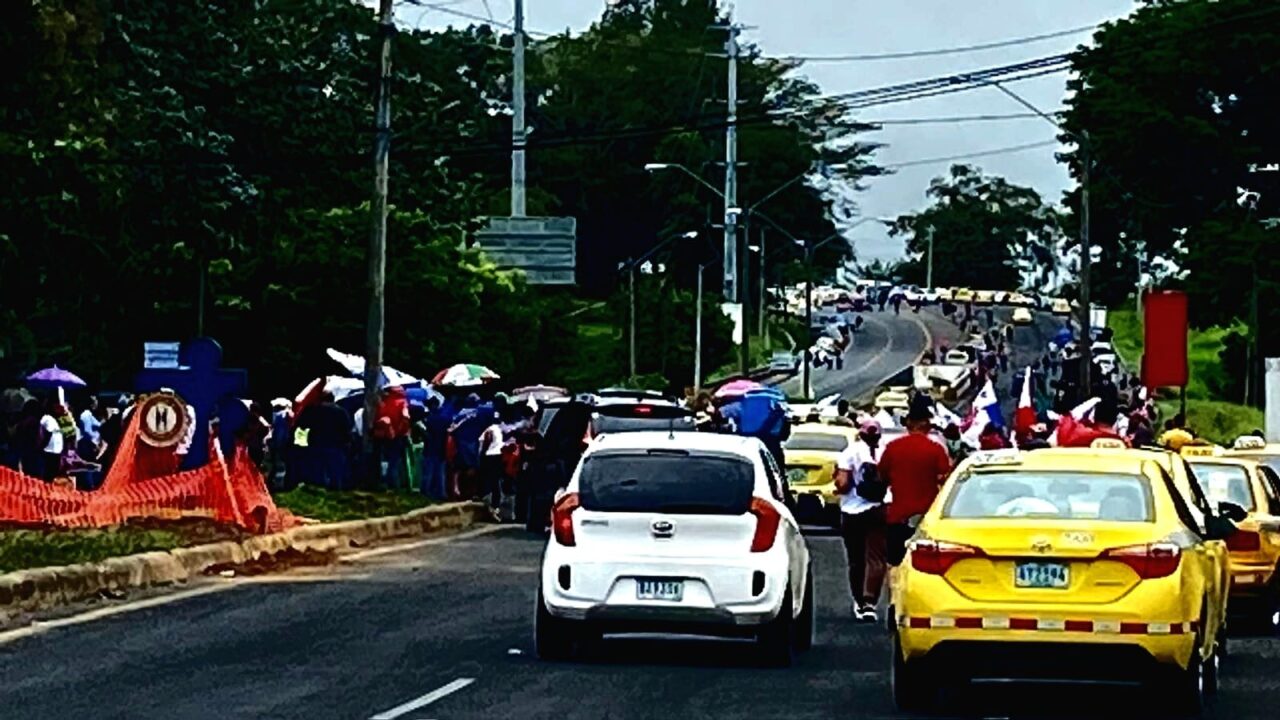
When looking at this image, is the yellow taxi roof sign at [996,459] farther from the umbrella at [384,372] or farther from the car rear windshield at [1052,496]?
the umbrella at [384,372]

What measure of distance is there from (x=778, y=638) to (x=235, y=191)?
3348cm

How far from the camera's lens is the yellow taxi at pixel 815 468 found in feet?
121

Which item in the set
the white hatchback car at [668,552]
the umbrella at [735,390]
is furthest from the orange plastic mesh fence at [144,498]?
the umbrella at [735,390]

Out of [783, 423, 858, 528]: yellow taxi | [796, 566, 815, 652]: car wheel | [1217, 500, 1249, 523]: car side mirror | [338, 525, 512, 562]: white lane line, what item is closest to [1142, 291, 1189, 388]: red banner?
[783, 423, 858, 528]: yellow taxi

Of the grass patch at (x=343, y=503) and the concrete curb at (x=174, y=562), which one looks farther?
the grass patch at (x=343, y=503)

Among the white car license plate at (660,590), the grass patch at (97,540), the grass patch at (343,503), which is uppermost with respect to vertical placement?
the white car license plate at (660,590)

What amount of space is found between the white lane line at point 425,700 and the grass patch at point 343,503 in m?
14.8

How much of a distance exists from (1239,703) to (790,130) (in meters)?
123

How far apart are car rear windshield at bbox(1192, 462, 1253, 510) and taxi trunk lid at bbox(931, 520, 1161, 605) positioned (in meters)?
7.87

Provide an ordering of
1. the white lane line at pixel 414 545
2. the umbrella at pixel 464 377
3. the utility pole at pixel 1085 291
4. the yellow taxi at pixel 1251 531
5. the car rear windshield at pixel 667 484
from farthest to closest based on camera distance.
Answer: the utility pole at pixel 1085 291 → the umbrella at pixel 464 377 → the white lane line at pixel 414 545 → the yellow taxi at pixel 1251 531 → the car rear windshield at pixel 667 484

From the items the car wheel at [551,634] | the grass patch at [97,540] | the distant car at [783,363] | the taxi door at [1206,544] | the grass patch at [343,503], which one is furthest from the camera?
the distant car at [783,363]

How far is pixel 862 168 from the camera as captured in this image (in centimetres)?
14750

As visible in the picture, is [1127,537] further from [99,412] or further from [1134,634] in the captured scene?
[99,412]

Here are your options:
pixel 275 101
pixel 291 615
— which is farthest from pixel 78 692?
pixel 275 101
